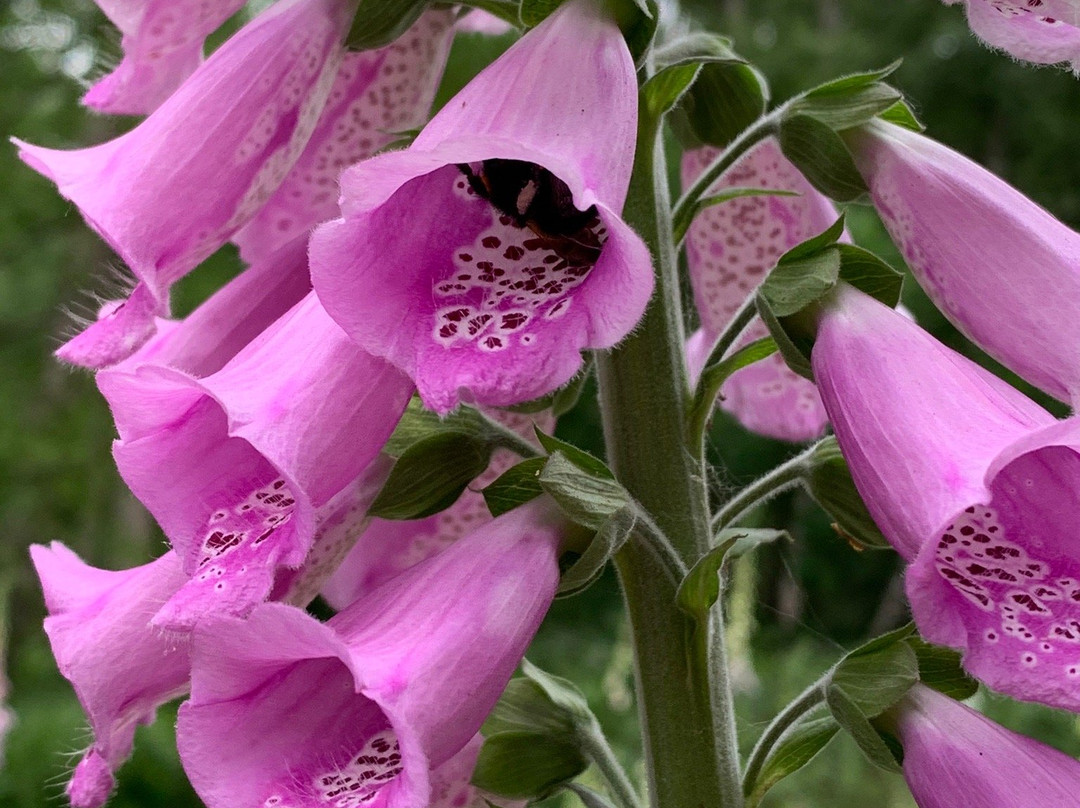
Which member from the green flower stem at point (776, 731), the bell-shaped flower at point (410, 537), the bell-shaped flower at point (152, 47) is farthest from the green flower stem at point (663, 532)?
the bell-shaped flower at point (152, 47)

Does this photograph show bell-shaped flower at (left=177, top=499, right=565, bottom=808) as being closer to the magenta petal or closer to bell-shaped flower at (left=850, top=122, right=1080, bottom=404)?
bell-shaped flower at (left=850, top=122, right=1080, bottom=404)

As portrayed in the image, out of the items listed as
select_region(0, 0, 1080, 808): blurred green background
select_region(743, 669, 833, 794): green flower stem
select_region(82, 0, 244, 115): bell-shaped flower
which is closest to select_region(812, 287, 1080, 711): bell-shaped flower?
select_region(743, 669, 833, 794): green flower stem

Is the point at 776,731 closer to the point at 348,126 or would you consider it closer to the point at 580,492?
the point at 580,492

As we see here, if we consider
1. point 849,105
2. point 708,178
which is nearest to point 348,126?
point 708,178

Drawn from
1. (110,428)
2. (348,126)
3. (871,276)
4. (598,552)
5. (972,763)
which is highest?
(348,126)

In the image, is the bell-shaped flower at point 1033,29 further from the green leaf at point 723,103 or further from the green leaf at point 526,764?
the green leaf at point 526,764

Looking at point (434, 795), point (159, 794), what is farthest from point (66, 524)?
point (434, 795)
